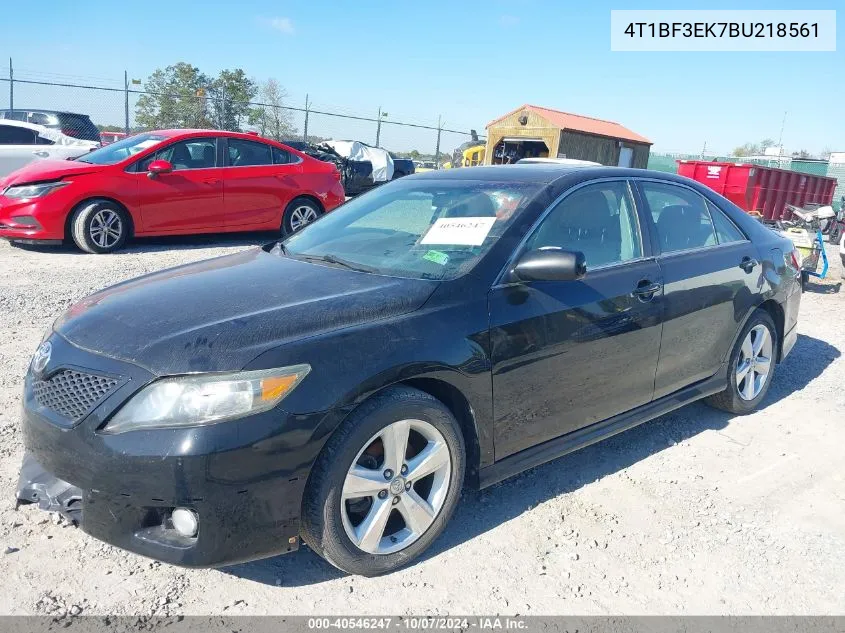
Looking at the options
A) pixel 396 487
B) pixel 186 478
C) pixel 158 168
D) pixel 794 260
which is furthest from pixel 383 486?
pixel 158 168

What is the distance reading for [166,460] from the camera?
2195 millimetres

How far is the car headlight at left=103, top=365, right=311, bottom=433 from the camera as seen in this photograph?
2.24 meters

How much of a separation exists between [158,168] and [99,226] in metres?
0.98

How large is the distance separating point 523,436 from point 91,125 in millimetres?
13963

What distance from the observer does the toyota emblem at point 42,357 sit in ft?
8.62

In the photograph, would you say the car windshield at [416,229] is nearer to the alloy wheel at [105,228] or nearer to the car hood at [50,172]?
the alloy wheel at [105,228]

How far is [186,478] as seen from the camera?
2195mm

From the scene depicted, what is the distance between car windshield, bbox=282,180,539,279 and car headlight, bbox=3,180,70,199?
542 cm

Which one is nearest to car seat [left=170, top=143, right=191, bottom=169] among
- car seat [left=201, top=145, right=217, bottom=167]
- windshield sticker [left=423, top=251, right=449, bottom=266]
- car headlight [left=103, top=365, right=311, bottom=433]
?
car seat [left=201, top=145, right=217, bottom=167]

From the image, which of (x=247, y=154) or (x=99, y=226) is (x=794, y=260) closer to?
(x=247, y=154)

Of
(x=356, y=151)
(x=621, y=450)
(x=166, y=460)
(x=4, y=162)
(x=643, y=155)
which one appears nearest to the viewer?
(x=166, y=460)

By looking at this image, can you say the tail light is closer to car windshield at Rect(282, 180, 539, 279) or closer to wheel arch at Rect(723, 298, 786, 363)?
wheel arch at Rect(723, 298, 786, 363)

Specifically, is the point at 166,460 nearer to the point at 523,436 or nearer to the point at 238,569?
the point at 238,569

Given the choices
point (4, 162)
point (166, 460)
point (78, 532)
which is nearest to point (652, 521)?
point (166, 460)
